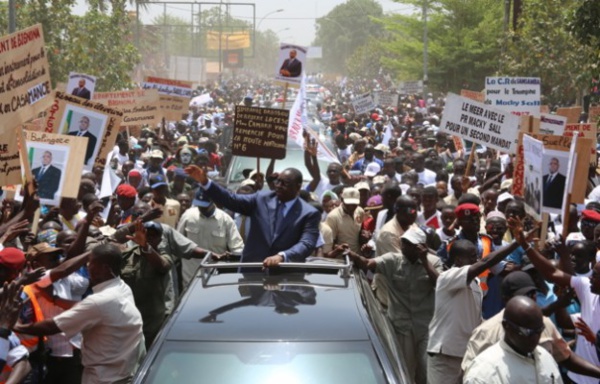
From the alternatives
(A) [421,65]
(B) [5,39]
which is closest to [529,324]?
(B) [5,39]

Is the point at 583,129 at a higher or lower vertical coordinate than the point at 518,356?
higher

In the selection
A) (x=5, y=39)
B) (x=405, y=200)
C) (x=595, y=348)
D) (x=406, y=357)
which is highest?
(x=5, y=39)

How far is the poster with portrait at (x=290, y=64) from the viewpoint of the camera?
14781 millimetres

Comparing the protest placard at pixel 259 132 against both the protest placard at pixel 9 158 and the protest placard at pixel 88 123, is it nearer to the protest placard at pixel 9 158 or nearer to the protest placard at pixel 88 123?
the protest placard at pixel 88 123

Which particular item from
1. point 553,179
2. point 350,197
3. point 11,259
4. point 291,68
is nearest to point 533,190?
point 553,179

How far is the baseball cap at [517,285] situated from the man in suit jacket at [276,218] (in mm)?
1703

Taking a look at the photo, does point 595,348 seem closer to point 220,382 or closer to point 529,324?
point 529,324

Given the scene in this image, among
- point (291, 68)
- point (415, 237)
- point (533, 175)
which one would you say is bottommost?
point (415, 237)

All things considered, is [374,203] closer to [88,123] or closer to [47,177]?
[88,123]

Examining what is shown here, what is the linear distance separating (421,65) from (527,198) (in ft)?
127

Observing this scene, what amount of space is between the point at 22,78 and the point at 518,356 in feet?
15.8

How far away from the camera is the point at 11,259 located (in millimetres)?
5398

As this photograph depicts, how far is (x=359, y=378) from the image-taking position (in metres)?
4.69

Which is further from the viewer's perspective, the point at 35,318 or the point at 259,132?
the point at 259,132
